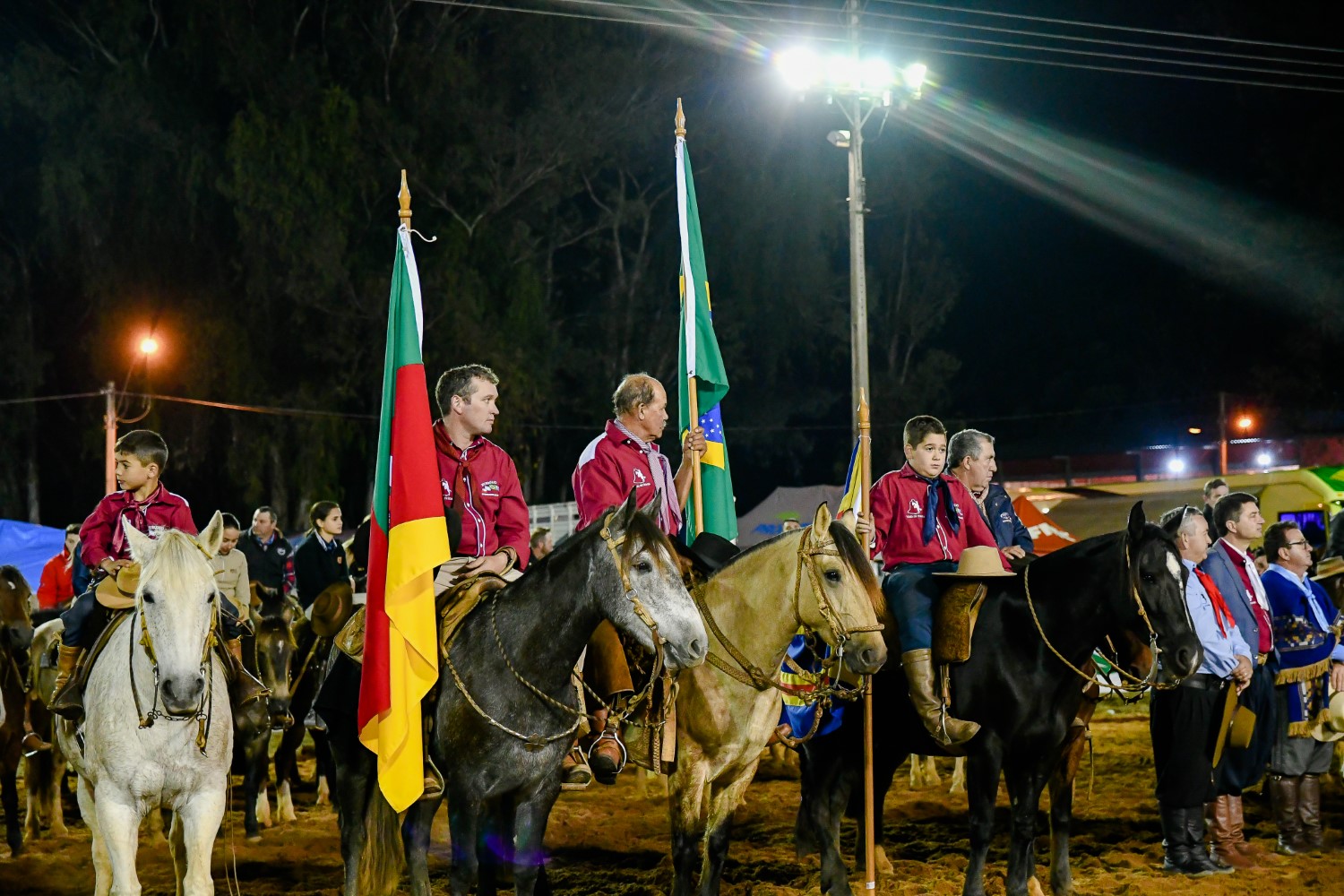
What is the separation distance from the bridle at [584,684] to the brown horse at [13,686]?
17.6 ft

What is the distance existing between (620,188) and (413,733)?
31.5 m

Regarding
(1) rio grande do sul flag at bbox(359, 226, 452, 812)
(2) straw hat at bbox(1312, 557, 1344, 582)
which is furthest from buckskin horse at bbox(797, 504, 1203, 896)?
(2) straw hat at bbox(1312, 557, 1344, 582)

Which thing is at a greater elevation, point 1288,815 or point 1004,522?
point 1004,522

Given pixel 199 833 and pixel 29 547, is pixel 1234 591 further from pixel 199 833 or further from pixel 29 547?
pixel 29 547

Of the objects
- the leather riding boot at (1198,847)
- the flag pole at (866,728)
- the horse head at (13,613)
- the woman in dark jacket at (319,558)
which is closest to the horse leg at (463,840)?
the flag pole at (866,728)

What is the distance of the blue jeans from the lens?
7816 millimetres

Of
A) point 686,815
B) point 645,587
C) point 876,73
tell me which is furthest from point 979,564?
point 876,73

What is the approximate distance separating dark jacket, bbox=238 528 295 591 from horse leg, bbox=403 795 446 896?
7065 millimetres

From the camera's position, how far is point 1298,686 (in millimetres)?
9672

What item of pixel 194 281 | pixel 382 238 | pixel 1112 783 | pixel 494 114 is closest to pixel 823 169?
pixel 494 114

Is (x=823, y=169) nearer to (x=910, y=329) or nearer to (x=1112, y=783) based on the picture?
(x=910, y=329)

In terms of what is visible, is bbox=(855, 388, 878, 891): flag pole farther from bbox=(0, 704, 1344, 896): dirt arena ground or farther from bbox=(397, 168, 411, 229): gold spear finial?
bbox=(397, 168, 411, 229): gold spear finial

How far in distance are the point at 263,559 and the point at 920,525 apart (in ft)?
25.0

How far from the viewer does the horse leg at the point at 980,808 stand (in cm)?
750
